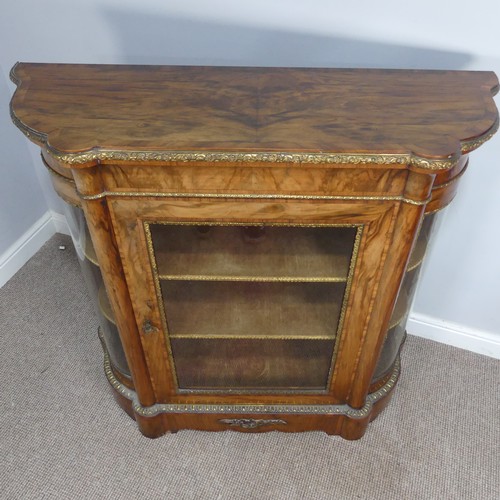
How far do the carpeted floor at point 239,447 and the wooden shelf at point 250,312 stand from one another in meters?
0.32

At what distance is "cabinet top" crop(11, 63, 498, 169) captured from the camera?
2.13ft

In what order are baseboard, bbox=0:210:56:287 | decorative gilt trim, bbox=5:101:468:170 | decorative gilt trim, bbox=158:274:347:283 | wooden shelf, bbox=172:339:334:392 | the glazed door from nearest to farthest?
decorative gilt trim, bbox=5:101:468:170 → the glazed door → decorative gilt trim, bbox=158:274:347:283 → wooden shelf, bbox=172:339:334:392 → baseboard, bbox=0:210:56:287

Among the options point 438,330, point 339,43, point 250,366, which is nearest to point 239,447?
point 250,366

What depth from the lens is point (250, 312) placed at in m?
0.96

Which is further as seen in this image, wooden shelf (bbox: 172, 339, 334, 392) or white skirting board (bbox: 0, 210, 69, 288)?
white skirting board (bbox: 0, 210, 69, 288)

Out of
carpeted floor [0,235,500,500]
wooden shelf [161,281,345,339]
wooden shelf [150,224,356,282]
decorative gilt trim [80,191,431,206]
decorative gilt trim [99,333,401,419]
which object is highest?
decorative gilt trim [80,191,431,206]

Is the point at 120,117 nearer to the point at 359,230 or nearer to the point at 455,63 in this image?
the point at 359,230

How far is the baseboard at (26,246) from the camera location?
4.83 feet

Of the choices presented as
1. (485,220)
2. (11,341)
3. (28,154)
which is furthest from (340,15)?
(11,341)

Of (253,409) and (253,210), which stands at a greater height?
(253,210)

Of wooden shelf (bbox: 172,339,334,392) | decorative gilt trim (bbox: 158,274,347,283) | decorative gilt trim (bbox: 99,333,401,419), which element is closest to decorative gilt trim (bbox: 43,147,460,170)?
decorative gilt trim (bbox: 158,274,347,283)

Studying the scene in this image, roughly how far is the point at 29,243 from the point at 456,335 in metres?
1.22

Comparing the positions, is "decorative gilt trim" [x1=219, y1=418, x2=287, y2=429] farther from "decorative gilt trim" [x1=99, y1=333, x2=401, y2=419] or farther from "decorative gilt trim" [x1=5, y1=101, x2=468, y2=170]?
"decorative gilt trim" [x1=5, y1=101, x2=468, y2=170]

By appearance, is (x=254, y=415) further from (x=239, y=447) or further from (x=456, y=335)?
(x=456, y=335)
